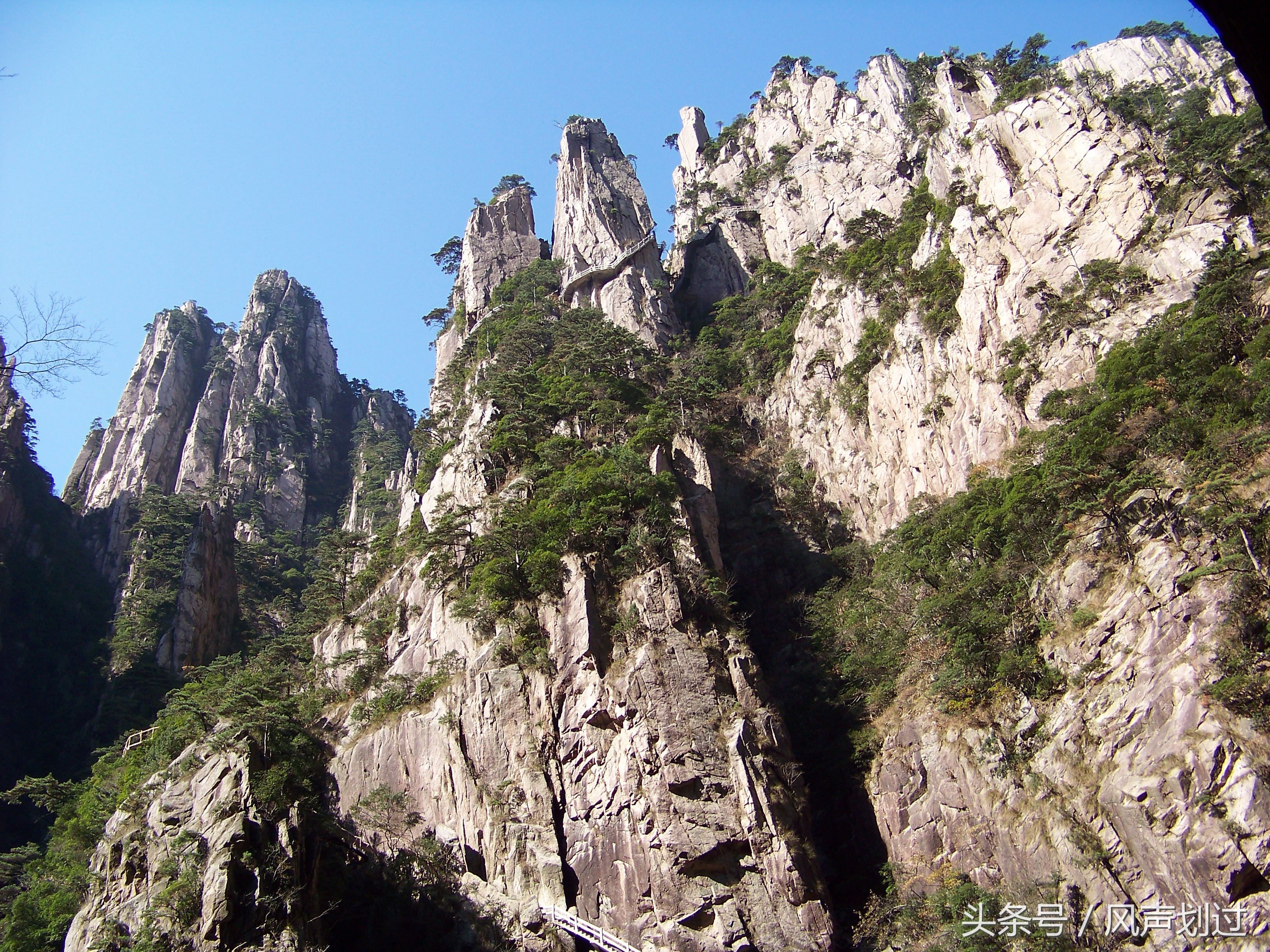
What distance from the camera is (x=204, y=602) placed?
50.7m

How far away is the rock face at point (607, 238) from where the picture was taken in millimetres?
56469

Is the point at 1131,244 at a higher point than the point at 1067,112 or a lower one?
lower

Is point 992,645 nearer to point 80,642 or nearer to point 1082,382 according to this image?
point 1082,382

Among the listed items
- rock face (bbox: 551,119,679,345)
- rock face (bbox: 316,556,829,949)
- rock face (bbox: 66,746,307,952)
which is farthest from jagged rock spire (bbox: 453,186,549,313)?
rock face (bbox: 66,746,307,952)

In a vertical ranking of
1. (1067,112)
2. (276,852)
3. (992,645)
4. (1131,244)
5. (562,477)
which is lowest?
(276,852)

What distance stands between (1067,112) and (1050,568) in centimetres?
2263

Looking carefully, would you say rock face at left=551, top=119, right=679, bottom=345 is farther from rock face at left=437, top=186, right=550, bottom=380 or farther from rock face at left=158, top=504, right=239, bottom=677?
rock face at left=158, top=504, right=239, bottom=677

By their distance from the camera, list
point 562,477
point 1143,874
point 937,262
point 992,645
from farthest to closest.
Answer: point 937,262 → point 562,477 → point 992,645 → point 1143,874

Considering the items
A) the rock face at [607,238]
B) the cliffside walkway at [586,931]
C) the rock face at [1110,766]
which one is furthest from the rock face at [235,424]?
the rock face at [1110,766]

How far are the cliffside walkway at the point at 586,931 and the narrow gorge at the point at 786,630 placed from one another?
0.59ft

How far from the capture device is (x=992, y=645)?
85.6 feet

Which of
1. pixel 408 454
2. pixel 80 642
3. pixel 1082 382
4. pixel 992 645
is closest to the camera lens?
pixel 992 645

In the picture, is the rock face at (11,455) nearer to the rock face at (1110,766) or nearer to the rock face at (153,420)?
the rock face at (153,420)

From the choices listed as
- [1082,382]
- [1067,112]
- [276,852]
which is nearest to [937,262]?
[1067,112]
